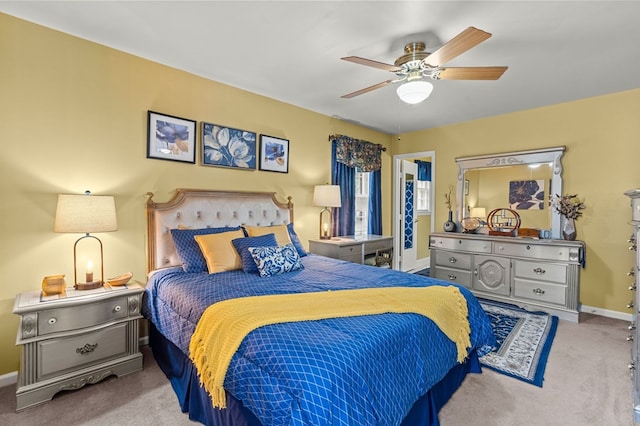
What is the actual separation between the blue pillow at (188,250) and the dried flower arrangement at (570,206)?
4197 millimetres

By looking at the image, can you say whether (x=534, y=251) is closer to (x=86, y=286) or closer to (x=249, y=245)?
(x=249, y=245)

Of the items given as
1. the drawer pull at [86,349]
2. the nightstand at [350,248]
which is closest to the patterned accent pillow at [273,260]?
the nightstand at [350,248]

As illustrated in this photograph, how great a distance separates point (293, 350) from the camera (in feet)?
4.19

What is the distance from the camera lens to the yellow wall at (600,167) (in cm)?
348

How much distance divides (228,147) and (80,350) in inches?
85.2

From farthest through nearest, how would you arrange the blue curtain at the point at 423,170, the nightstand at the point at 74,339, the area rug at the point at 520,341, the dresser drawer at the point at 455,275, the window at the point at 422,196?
the window at the point at 422,196
the blue curtain at the point at 423,170
the dresser drawer at the point at 455,275
the area rug at the point at 520,341
the nightstand at the point at 74,339

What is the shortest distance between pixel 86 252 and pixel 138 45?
1.76 m

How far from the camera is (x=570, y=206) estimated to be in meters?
3.72

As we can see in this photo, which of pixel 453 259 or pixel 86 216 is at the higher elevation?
pixel 86 216

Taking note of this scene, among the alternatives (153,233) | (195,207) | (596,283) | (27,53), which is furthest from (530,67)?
(27,53)

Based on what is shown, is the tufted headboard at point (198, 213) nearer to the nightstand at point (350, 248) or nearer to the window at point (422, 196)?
the nightstand at point (350, 248)

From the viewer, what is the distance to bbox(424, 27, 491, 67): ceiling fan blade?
1.71 m

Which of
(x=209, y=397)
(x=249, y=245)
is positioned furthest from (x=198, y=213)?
(x=209, y=397)

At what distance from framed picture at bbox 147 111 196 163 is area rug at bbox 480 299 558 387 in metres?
3.31
